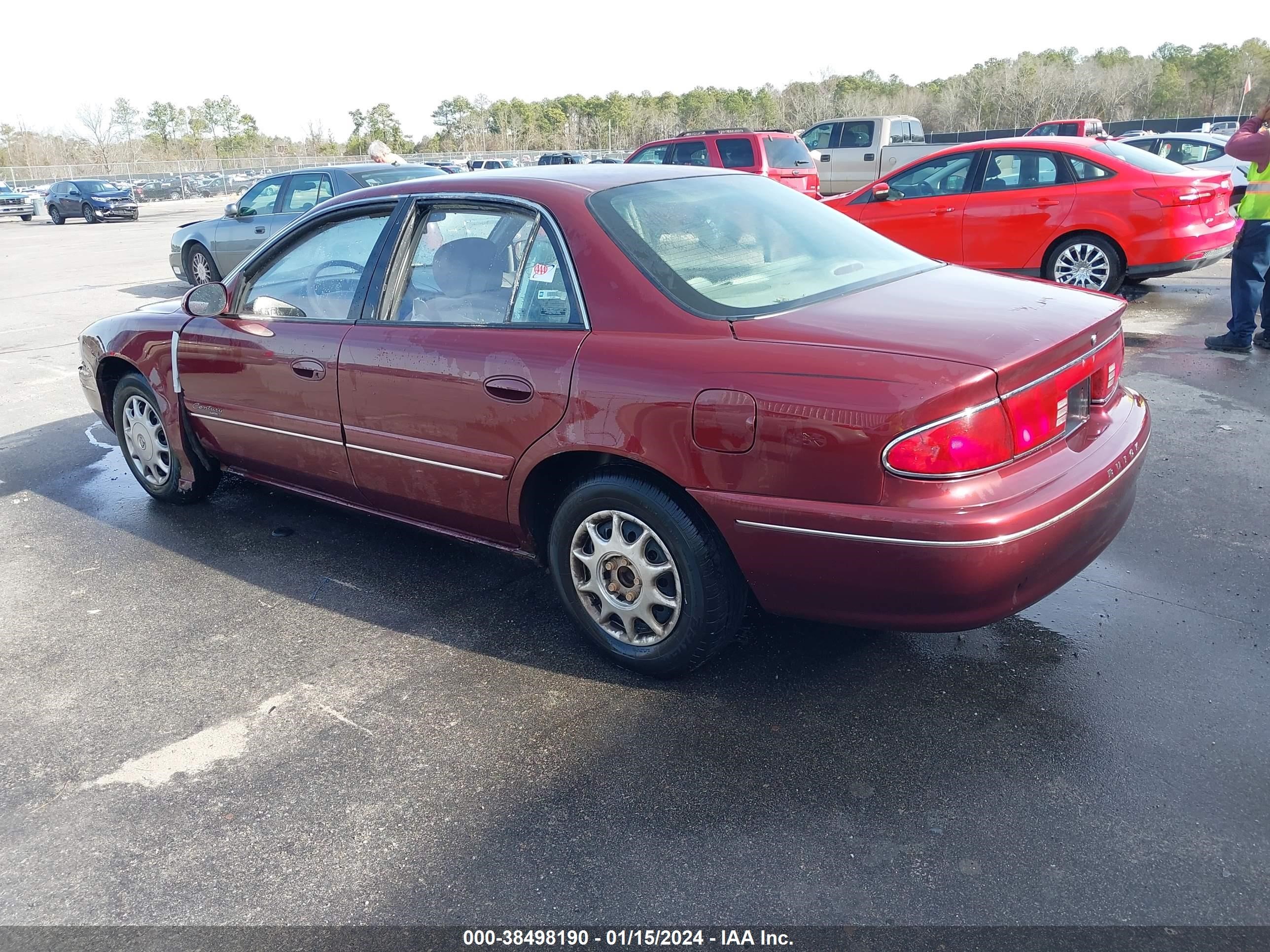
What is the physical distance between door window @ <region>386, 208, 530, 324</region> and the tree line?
56284mm

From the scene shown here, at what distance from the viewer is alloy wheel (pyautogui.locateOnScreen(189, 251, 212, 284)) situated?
13047 mm

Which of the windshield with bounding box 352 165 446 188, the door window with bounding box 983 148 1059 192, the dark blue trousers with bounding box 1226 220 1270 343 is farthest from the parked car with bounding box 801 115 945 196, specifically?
the dark blue trousers with bounding box 1226 220 1270 343

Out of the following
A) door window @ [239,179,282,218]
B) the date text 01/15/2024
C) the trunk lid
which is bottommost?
the date text 01/15/2024

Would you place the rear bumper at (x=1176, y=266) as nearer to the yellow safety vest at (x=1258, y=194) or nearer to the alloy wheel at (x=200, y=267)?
the yellow safety vest at (x=1258, y=194)

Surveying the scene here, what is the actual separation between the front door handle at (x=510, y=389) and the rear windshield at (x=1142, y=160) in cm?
754

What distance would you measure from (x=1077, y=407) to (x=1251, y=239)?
5322 mm

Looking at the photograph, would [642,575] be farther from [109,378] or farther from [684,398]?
[109,378]

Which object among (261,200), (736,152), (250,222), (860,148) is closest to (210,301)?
(250,222)

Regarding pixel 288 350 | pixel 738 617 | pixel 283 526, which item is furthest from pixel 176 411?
pixel 738 617

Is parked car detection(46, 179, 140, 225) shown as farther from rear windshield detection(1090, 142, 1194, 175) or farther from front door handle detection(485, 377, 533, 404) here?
front door handle detection(485, 377, 533, 404)

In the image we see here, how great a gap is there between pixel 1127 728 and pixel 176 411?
434 cm

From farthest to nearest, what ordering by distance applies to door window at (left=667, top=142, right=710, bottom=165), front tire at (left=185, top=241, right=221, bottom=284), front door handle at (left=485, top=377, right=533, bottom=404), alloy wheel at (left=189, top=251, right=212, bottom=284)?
door window at (left=667, top=142, right=710, bottom=165) < alloy wheel at (left=189, top=251, right=212, bottom=284) < front tire at (left=185, top=241, right=221, bottom=284) < front door handle at (left=485, top=377, right=533, bottom=404)

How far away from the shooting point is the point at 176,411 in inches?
191

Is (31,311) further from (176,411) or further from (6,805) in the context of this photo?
(6,805)
